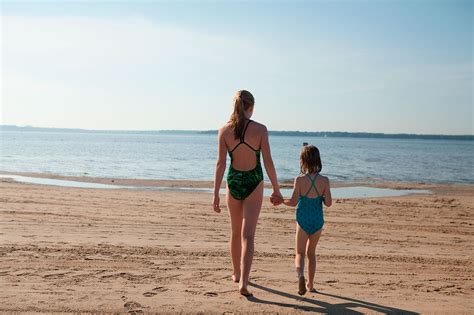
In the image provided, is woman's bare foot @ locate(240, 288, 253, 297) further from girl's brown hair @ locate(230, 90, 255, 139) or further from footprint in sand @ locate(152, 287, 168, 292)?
girl's brown hair @ locate(230, 90, 255, 139)

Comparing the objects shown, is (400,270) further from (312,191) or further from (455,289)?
(312,191)

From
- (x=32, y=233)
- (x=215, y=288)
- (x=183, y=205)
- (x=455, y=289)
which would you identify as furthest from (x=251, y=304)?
(x=183, y=205)

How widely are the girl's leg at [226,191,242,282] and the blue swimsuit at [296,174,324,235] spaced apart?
70cm

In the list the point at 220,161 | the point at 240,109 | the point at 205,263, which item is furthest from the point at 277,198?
the point at 205,263

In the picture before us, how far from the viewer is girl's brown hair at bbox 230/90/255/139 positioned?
518 cm

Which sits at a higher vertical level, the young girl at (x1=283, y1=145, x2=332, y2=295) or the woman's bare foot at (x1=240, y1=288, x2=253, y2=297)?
the young girl at (x1=283, y1=145, x2=332, y2=295)

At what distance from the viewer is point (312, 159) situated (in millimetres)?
5387

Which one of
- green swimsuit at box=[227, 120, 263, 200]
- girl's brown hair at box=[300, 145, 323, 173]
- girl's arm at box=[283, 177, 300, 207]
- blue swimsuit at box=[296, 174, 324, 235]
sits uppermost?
girl's brown hair at box=[300, 145, 323, 173]

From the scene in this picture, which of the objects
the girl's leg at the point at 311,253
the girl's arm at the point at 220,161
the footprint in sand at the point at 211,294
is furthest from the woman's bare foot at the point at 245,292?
the girl's arm at the point at 220,161

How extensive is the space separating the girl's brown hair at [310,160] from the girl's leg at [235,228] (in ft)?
2.81

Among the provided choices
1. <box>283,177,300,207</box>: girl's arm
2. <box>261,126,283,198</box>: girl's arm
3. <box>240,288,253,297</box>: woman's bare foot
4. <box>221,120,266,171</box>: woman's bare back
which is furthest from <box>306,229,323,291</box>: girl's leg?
<box>221,120,266,171</box>: woman's bare back

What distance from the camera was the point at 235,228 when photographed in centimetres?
554

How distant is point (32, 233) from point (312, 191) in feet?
17.3

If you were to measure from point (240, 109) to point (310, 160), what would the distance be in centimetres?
98
